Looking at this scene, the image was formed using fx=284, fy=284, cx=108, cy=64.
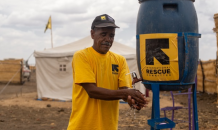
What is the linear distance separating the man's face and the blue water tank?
0.80 m

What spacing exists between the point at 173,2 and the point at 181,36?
41cm

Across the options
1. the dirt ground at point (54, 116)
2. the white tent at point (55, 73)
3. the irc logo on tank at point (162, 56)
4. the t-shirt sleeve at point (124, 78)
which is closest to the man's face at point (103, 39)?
the t-shirt sleeve at point (124, 78)

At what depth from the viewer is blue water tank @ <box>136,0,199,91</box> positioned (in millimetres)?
3186

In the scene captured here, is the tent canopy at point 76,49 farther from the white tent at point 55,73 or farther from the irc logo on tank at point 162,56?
the irc logo on tank at point 162,56

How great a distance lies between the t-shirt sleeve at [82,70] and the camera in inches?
95.5

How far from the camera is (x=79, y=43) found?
12891mm

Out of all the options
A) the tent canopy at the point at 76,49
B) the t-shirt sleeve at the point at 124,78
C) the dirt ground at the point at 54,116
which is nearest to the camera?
the t-shirt sleeve at the point at 124,78

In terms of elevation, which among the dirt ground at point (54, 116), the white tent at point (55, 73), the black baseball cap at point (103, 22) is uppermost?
the black baseball cap at point (103, 22)

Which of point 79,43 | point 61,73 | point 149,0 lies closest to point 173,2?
point 149,0

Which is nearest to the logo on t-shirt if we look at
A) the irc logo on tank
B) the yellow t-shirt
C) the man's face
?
the yellow t-shirt

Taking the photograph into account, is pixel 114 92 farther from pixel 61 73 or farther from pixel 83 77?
pixel 61 73

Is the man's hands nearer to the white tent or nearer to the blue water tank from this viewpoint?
the blue water tank

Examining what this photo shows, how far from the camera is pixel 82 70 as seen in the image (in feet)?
8.05

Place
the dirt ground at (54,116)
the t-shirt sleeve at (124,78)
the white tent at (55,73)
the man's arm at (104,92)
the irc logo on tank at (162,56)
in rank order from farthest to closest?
the white tent at (55,73), the dirt ground at (54,116), the irc logo on tank at (162,56), the t-shirt sleeve at (124,78), the man's arm at (104,92)
